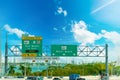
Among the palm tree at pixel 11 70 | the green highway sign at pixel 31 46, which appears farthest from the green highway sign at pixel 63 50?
the palm tree at pixel 11 70

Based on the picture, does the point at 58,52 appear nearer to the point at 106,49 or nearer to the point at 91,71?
the point at 106,49

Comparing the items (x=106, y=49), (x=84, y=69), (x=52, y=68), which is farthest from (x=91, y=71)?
(x=106, y=49)

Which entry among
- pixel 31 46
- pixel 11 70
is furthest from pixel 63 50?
pixel 11 70

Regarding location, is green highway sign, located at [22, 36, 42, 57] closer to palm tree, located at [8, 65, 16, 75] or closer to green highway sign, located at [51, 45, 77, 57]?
green highway sign, located at [51, 45, 77, 57]

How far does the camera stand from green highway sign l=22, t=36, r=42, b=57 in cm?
7112

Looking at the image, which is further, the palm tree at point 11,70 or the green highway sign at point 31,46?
the palm tree at point 11,70

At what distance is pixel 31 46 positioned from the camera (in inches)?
2800

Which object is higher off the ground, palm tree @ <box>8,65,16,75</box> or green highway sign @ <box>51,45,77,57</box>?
green highway sign @ <box>51,45,77,57</box>

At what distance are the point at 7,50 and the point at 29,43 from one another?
715cm

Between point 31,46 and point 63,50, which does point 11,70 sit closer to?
point 63,50

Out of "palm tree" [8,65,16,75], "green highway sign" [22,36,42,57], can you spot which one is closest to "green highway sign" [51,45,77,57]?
"green highway sign" [22,36,42,57]

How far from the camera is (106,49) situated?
253 ft

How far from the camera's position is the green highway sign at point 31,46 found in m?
71.1

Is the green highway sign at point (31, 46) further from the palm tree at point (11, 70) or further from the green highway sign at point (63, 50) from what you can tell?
the palm tree at point (11, 70)
